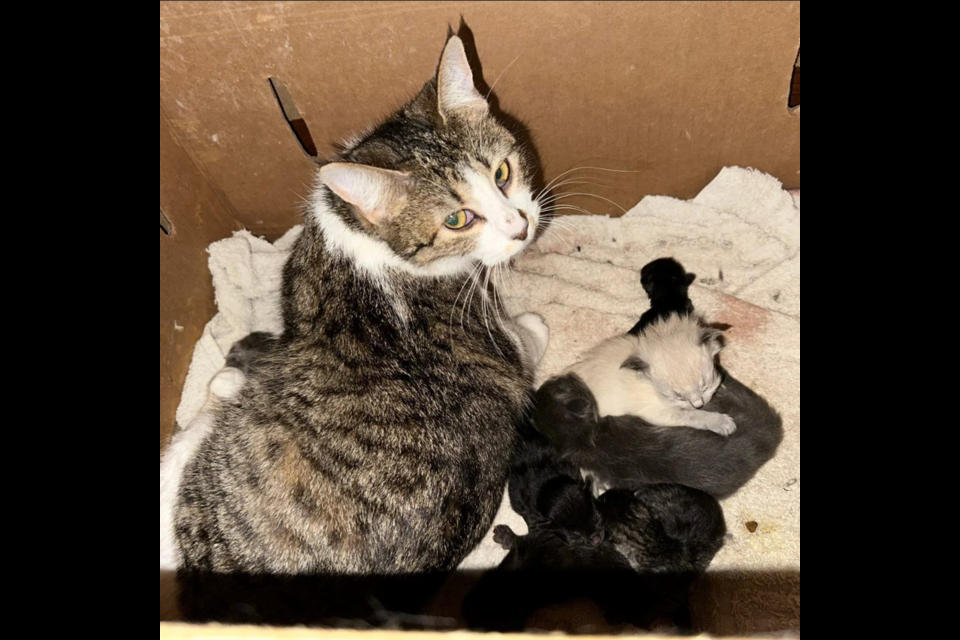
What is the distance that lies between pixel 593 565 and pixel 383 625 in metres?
0.74

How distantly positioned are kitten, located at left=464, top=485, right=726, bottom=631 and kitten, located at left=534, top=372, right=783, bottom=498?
7cm

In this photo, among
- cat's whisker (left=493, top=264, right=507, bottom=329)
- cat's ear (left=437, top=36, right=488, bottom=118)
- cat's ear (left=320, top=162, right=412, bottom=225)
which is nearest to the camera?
cat's ear (left=320, top=162, right=412, bottom=225)

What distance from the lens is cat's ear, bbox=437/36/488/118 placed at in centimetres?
149

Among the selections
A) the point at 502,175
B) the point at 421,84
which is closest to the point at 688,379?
the point at 502,175

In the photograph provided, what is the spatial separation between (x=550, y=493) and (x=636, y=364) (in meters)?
0.46

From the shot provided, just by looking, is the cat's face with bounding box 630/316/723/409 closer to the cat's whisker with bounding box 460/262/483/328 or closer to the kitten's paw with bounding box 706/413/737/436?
the kitten's paw with bounding box 706/413/737/436

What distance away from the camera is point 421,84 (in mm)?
1899

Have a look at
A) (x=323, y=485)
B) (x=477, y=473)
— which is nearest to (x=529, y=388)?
(x=477, y=473)

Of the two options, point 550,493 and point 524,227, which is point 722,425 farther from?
point 524,227

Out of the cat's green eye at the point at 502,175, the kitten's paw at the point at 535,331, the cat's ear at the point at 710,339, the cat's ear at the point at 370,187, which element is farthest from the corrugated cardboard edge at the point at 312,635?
the kitten's paw at the point at 535,331

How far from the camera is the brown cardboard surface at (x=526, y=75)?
1.65 metres

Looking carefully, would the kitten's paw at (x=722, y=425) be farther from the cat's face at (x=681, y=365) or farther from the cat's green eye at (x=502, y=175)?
the cat's green eye at (x=502, y=175)

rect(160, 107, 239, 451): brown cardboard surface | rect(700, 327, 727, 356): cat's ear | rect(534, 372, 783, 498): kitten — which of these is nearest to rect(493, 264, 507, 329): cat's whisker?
rect(534, 372, 783, 498): kitten

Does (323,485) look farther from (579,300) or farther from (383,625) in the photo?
(579,300)
